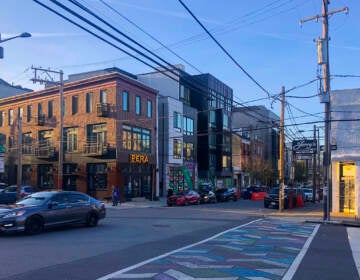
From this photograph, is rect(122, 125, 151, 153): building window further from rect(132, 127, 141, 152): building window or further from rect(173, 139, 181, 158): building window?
rect(173, 139, 181, 158): building window

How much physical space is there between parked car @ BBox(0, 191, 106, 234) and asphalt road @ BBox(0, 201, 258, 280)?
14.2 inches

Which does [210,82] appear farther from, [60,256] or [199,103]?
[60,256]

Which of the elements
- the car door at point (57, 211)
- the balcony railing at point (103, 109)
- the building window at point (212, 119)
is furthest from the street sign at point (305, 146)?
the building window at point (212, 119)

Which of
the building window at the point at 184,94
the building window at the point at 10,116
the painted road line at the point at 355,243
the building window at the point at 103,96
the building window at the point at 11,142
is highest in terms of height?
the building window at the point at 184,94

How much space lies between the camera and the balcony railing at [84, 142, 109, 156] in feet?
119

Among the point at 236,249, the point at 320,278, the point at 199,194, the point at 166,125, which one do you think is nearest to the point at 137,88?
the point at 166,125

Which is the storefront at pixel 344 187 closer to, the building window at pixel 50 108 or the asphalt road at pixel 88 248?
the asphalt road at pixel 88 248

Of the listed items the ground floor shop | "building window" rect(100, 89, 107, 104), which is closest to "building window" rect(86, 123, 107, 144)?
"building window" rect(100, 89, 107, 104)

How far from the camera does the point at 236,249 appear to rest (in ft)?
37.4

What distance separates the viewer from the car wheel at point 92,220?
1625cm

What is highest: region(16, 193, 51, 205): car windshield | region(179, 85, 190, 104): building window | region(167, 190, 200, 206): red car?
region(179, 85, 190, 104): building window

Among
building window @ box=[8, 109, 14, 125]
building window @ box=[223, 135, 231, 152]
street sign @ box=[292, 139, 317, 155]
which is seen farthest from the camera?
building window @ box=[223, 135, 231, 152]

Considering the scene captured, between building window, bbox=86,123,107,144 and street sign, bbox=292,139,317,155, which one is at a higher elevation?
building window, bbox=86,123,107,144

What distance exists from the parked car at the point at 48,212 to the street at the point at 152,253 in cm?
39
